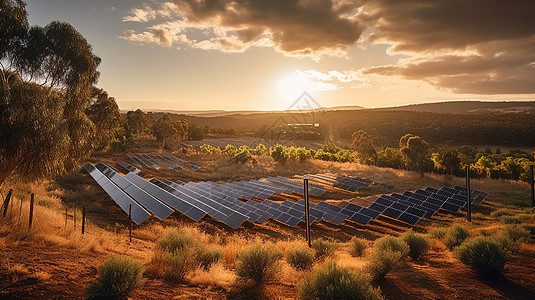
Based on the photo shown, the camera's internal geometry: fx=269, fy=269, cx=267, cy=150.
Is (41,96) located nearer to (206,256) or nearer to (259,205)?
(206,256)

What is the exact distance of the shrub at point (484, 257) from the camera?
6.88 metres

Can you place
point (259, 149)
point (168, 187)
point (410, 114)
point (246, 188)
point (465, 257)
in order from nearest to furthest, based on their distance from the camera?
point (465, 257)
point (168, 187)
point (246, 188)
point (259, 149)
point (410, 114)

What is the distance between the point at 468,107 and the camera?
149000mm

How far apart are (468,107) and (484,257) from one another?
179068mm

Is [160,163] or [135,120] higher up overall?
[135,120]

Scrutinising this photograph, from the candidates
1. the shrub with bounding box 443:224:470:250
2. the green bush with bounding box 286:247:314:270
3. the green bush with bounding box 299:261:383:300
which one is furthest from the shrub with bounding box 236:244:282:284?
the shrub with bounding box 443:224:470:250

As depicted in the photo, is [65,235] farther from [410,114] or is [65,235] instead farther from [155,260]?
[410,114]

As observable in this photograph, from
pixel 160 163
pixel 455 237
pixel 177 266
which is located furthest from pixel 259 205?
pixel 160 163

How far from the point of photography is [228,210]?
52.7 feet

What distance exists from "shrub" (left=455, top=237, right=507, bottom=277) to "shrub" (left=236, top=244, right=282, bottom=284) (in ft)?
17.1

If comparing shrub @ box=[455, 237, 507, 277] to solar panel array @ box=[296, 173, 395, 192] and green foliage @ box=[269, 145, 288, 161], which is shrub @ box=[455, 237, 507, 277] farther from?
green foliage @ box=[269, 145, 288, 161]

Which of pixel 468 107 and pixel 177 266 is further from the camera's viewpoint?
pixel 468 107

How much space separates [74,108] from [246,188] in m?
15.1

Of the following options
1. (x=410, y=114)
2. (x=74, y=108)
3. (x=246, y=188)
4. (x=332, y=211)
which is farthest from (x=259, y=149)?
(x=410, y=114)
